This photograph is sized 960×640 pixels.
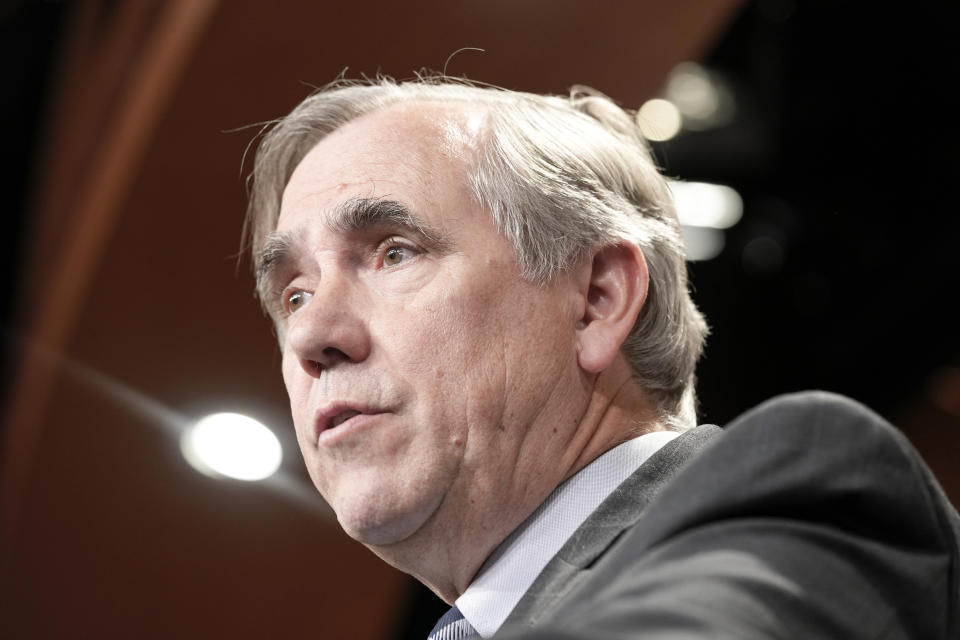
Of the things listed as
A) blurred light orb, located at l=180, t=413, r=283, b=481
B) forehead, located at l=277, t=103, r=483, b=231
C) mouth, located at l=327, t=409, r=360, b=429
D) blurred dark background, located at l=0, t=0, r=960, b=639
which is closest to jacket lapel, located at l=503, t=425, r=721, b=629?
mouth, located at l=327, t=409, r=360, b=429

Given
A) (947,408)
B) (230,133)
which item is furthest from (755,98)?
(230,133)

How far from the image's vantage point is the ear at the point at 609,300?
5.25 feet

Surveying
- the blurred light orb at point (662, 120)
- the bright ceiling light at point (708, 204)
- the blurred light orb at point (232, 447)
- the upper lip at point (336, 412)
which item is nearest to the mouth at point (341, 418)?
the upper lip at point (336, 412)

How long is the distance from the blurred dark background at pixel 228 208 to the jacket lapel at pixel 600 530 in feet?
5.63

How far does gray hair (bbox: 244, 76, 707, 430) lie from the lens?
1655mm

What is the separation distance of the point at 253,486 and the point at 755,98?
2.71m

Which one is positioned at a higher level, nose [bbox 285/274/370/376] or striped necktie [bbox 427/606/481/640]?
nose [bbox 285/274/370/376]

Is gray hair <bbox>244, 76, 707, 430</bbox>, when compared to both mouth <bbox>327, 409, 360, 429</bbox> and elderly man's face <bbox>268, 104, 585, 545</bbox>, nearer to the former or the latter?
elderly man's face <bbox>268, 104, 585, 545</bbox>

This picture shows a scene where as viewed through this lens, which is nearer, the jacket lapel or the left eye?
the jacket lapel

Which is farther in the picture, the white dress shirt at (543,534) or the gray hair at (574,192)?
the gray hair at (574,192)

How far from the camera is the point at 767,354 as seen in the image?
5.18 m

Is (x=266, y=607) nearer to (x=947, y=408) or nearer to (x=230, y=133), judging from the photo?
(x=230, y=133)

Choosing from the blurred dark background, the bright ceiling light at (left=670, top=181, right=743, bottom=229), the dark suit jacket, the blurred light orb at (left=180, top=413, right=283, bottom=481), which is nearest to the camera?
the dark suit jacket

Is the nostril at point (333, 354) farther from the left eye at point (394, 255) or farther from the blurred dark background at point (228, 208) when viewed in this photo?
the blurred dark background at point (228, 208)
